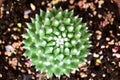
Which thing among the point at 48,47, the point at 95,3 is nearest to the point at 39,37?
the point at 48,47

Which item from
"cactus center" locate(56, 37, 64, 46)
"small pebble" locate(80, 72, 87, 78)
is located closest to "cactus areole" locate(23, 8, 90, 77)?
"cactus center" locate(56, 37, 64, 46)

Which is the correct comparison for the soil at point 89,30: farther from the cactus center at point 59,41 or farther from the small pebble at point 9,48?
the cactus center at point 59,41

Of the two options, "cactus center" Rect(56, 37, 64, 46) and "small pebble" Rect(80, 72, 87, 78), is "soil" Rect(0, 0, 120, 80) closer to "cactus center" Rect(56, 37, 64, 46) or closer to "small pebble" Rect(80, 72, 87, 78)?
"small pebble" Rect(80, 72, 87, 78)

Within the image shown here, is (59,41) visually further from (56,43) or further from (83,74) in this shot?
(83,74)

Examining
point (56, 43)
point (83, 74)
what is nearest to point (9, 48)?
point (83, 74)

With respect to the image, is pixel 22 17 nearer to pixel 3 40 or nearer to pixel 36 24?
pixel 3 40
